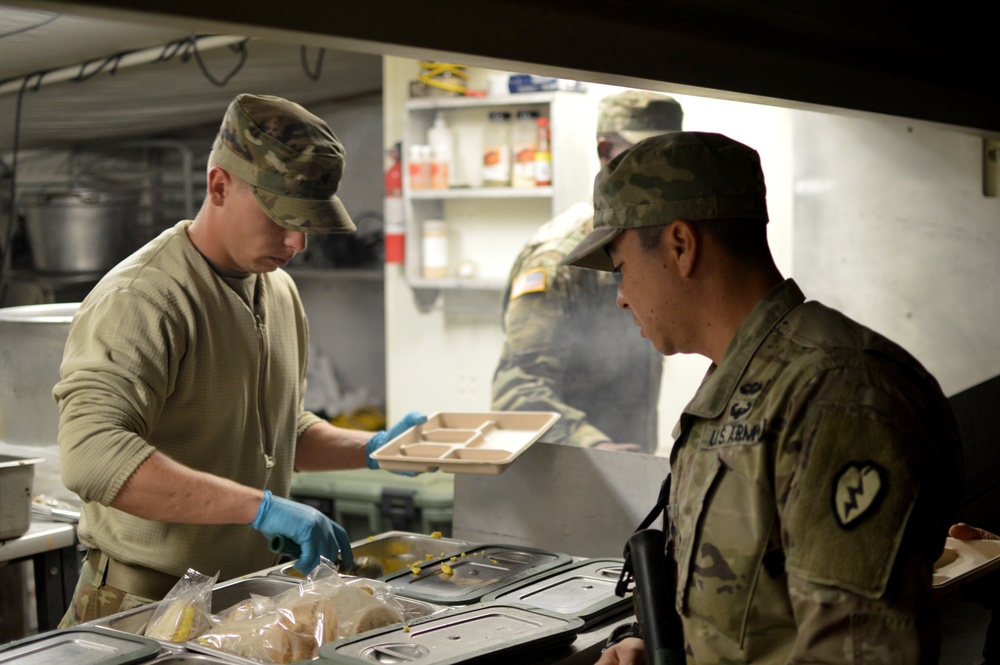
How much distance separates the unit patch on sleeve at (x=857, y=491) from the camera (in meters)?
1.13

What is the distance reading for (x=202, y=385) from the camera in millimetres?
2074

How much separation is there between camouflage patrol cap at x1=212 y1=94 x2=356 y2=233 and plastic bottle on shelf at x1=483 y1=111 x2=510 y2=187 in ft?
6.46

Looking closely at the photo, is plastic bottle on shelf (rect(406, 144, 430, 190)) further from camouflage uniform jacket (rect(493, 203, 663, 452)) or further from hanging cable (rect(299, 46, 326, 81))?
camouflage uniform jacket (rect(493, 203, 663, 452))

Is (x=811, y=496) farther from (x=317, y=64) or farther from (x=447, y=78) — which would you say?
(x=317, y=64)

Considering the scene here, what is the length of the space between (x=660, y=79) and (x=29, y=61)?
3144 millimetres

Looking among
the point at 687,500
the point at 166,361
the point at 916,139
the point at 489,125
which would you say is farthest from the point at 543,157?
the point at 687,500

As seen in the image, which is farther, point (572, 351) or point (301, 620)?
point (572, 351)

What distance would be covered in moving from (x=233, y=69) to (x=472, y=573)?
314 cm

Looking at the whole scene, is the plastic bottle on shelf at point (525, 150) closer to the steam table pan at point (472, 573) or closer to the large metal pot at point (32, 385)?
the large metal pot at point (32, 385)

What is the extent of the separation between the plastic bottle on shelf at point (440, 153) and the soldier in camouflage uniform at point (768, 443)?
2.76 metres

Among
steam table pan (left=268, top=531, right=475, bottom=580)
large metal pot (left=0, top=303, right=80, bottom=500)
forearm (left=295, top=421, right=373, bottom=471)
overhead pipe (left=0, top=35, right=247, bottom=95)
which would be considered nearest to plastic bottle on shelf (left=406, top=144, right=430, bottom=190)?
overhead pipe (left=0, top=35, right=247, bottom=95)

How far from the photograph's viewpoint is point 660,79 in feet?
4.81

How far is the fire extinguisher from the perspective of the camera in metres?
4.35

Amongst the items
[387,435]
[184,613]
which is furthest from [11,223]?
[184,613]
